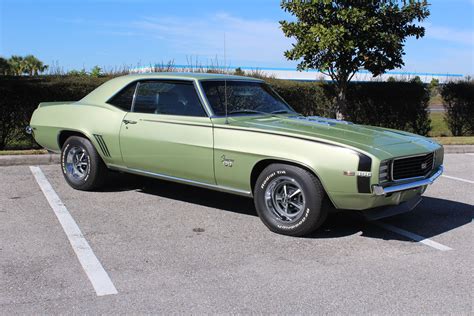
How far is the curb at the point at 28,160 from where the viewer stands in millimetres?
8117

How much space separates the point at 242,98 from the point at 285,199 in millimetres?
1548

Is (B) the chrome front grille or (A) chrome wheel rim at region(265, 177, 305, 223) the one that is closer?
(B) the chrome front grille

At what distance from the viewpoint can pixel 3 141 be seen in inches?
381

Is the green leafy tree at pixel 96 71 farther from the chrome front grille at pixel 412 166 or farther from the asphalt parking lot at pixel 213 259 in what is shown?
the chrome front grille at pixel 412 166

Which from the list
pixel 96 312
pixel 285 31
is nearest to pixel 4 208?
pixel 96 312

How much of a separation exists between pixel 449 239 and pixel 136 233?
305 cm

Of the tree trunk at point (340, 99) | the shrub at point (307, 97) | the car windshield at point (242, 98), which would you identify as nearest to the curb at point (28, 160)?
the car windshield at point (242, 98)

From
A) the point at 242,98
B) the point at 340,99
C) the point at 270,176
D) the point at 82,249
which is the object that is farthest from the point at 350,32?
the point at 82,249

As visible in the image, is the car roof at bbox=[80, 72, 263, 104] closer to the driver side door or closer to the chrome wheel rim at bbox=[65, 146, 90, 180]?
the driver side door

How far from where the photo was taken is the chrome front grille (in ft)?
15.1

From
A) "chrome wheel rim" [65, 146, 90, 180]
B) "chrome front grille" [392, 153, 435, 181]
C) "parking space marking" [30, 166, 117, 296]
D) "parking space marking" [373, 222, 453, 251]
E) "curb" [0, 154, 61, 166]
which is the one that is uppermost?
"chrome front grille" [392, 153, 435, 181]

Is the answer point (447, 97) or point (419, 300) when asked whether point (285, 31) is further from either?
point (419, 300)

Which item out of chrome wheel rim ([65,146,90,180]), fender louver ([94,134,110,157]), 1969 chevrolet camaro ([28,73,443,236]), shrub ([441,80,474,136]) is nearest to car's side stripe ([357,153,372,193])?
1969 chevrolet camaro ([28,73,443,236])

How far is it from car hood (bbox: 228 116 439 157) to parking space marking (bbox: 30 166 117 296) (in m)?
1.90
